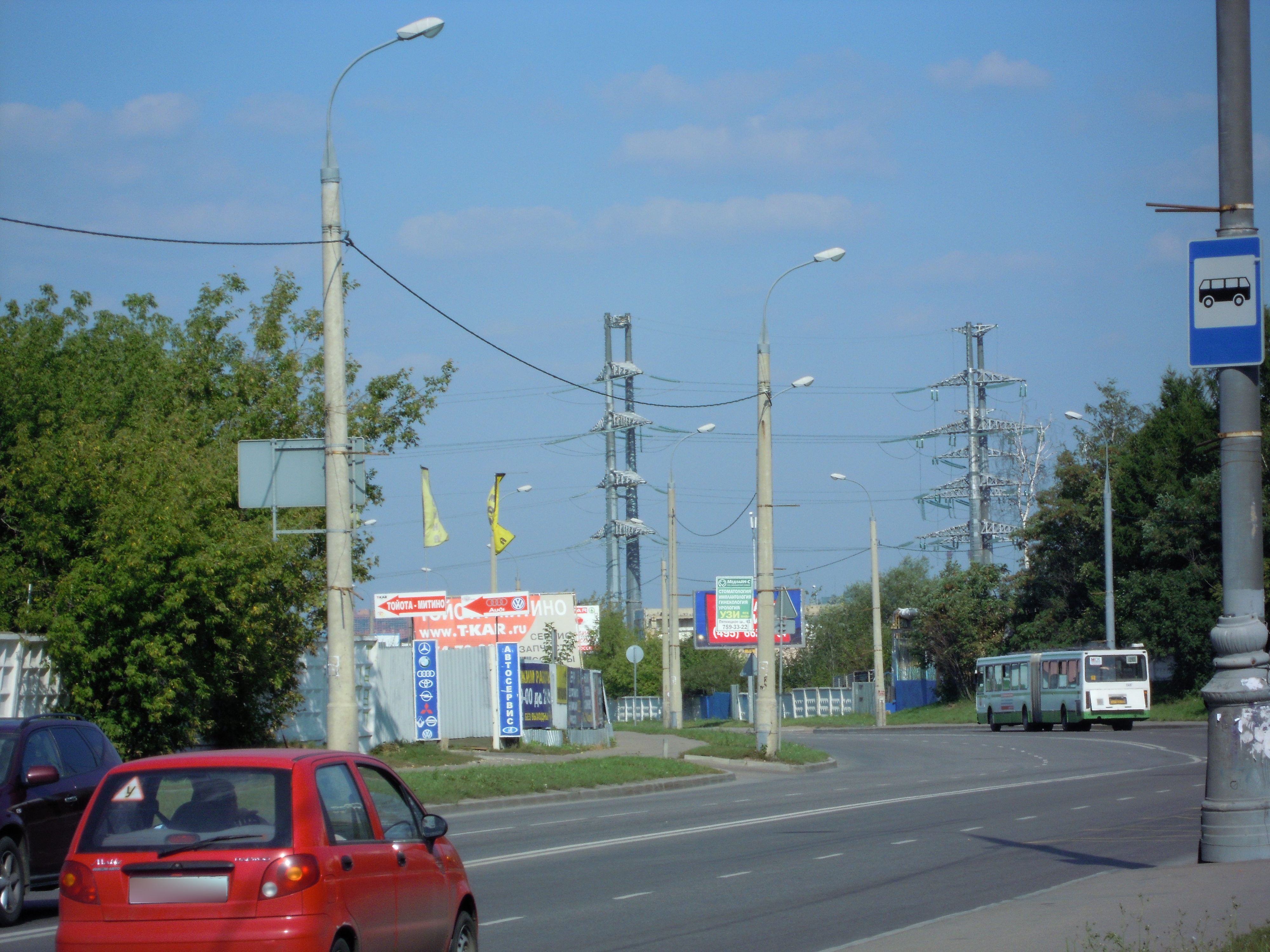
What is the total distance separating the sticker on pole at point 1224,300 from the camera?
1055 cm

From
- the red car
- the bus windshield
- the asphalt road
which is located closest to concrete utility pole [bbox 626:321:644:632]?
the bus windshield

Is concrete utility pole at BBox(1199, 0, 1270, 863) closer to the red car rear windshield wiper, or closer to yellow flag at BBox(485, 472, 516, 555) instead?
the red car rear windshield wiper

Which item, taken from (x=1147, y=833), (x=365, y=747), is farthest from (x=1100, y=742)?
(x=1147, y=833)

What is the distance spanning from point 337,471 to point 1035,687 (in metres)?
38.6

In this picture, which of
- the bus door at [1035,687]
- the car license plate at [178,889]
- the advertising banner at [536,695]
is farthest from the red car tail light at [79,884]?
the bus door at [1035,687]

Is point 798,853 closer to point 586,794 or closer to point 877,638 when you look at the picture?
point 586,794

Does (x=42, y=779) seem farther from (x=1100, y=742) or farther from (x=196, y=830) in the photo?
(x=1100, y=742)

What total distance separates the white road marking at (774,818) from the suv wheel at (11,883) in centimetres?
449

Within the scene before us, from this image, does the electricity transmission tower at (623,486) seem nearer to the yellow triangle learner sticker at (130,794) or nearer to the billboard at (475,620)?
the billboard at (475,620)

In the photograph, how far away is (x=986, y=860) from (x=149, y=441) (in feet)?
51.9

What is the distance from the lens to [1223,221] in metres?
10.9

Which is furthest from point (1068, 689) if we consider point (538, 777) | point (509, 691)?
point (538, 777)

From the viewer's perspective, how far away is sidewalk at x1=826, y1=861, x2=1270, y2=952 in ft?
27.1

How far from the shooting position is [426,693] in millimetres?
32844
